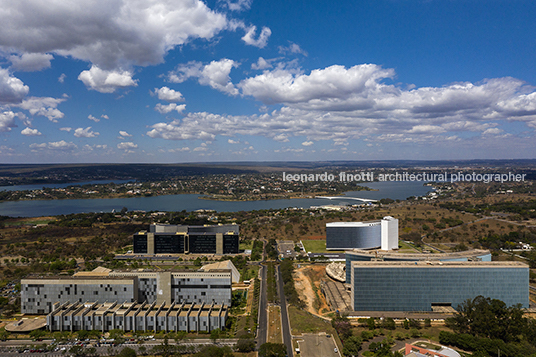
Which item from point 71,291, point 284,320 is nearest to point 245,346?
point 284,320

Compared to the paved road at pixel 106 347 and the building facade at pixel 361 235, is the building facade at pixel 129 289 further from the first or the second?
the building facade at pixel 361 235

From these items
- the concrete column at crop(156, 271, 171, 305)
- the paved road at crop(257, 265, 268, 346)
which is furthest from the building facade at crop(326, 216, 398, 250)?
the concrete column at crop(156, 271, 171, 305)

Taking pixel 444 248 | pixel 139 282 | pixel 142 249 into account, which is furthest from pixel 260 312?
pixel 444 248

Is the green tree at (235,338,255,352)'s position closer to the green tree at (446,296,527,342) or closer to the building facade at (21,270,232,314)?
the building facade at (21,270,232,314)

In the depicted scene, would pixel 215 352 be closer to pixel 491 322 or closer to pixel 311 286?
pixel 311 286

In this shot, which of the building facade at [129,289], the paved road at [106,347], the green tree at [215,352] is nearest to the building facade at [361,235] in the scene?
the building facade at [129,289]
